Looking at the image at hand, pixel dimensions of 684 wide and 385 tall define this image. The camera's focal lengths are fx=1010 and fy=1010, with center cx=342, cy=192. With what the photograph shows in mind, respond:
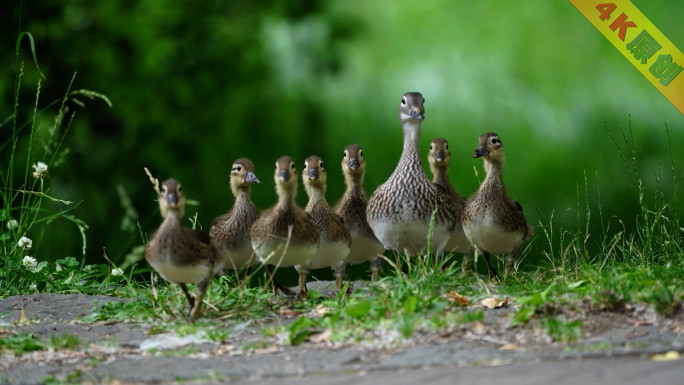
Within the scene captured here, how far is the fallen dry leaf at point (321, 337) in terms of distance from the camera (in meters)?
5.75

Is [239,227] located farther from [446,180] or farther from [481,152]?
[481,152]

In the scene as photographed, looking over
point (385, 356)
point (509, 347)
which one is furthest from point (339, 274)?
point (509, 347)

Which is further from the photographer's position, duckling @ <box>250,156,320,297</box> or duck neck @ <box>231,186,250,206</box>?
duck neck @ <box>231,186,250,206</box>

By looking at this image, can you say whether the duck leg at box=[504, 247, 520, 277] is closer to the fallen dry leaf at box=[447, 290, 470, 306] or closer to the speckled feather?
→ the fallen dry leaf at box=[447, 290, 470, 306]

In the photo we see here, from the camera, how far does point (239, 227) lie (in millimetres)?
7117

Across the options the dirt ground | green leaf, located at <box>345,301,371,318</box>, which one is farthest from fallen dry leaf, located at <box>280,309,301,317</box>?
green leaf, located at <box>345,301,371,318</box>

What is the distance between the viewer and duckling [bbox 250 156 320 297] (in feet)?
21.5

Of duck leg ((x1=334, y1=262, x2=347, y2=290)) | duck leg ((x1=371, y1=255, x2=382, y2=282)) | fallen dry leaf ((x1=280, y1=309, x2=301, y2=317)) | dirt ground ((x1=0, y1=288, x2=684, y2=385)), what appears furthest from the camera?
duck leg ((x1=371, y1=255, x2=382, y2=282))

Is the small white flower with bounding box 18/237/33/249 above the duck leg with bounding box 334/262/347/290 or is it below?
above

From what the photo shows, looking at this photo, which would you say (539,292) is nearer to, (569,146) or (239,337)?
(239,337)

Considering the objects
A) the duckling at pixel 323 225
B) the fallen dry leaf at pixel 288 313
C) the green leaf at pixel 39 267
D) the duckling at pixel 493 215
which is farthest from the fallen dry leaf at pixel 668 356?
the green leaf at pixel 39 267

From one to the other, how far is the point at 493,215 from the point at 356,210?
103 cm

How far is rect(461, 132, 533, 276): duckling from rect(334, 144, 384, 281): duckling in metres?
0.72

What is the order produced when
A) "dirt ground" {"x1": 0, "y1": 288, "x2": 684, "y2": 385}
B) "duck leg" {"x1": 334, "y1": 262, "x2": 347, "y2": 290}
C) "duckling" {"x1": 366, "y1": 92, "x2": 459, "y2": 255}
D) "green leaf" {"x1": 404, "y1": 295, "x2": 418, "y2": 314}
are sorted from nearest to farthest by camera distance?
1. "dirt ground" {"x1": 0, "y1": 288, "x2": 684, "y2": 385}
2. "green leaf" {"x1": 404, "y1": 295, "x2": 418, "y2": 314}
3. "duckling" {"x1": 366, "y1": 92, "x2": 459, "y2": 255}
4. "duck leg" {"x1": 334, "y1": 262, "x2": 347, "y2": 290}
